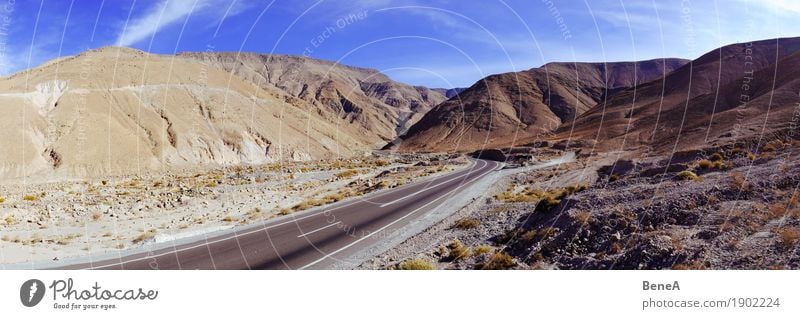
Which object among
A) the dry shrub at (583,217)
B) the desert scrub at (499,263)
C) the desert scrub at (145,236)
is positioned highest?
the desert scrub at (145,236)

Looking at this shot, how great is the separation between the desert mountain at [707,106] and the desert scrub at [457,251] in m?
8.78

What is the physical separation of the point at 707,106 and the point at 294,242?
269 feet

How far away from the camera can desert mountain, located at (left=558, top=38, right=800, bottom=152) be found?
45.0m

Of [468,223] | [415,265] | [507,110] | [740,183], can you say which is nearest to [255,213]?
[468,223]

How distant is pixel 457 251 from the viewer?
14.8 m

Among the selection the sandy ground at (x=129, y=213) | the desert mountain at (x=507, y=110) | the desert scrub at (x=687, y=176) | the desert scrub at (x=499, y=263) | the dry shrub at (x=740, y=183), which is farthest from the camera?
the desert mountain at (x=507, y=110)

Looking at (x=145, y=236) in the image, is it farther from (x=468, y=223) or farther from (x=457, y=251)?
(x=457, y=251)

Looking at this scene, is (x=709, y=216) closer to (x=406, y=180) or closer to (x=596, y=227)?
(x=596, y=227)

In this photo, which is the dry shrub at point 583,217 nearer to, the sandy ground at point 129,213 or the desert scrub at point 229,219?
the sandy ground at point 129,213

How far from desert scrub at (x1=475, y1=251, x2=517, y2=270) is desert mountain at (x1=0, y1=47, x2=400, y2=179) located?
6151 cm

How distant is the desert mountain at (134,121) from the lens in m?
59.3

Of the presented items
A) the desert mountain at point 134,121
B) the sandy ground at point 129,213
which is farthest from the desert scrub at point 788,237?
the desert mountain at point 134,121

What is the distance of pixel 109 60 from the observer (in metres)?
90.5

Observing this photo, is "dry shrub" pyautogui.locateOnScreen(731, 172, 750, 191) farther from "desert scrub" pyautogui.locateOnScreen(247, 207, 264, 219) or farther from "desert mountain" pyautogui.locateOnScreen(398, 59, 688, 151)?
"desert mountain" pyautogui.locateOnScreen(398, 59, 688, 151)
